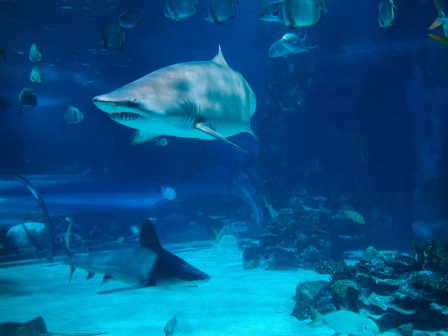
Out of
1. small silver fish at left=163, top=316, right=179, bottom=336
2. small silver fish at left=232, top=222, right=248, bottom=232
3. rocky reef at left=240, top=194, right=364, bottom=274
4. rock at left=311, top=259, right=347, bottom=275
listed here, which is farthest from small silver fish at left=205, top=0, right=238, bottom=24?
small silver fish at left=232, top=222, right=248, bottom=232

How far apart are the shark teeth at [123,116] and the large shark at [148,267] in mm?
1352

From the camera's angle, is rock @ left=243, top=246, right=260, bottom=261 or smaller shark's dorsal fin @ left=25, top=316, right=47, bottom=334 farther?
rock @ left=243, top=246, right=260, bottom=261

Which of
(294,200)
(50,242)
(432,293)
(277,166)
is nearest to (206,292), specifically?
(432,293)

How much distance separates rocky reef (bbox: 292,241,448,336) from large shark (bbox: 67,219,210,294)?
3425mm

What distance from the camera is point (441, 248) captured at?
556 centimetres

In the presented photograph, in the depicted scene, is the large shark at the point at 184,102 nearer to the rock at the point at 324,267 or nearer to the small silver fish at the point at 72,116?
the small silver fish at the point at 72,116

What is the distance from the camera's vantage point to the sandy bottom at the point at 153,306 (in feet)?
14.4

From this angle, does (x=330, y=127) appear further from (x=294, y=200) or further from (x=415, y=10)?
(x=415, y=10)

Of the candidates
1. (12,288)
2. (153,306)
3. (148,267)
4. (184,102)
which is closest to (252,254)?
(153,306)

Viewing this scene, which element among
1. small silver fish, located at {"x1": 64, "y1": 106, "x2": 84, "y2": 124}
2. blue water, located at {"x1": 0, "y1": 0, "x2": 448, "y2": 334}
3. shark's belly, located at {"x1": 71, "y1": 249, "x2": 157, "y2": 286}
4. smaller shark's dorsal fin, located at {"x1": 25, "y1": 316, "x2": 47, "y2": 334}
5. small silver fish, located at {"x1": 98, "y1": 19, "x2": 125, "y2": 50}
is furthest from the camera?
blue water, located at {"x1": 0, "y1": 0, "x2": 448, "y2": 334}

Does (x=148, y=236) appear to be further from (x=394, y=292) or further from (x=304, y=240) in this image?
(x=304, y=240)

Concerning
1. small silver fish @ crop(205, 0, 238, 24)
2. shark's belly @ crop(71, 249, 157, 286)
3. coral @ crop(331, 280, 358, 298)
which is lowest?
coral @ crop(331, 280, 358, 298)

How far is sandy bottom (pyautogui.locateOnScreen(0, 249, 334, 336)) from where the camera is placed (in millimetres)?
4391

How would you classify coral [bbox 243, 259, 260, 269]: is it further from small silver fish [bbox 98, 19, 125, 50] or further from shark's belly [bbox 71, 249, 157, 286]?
small silver fish [bbox 98, 19, 125, 50]
